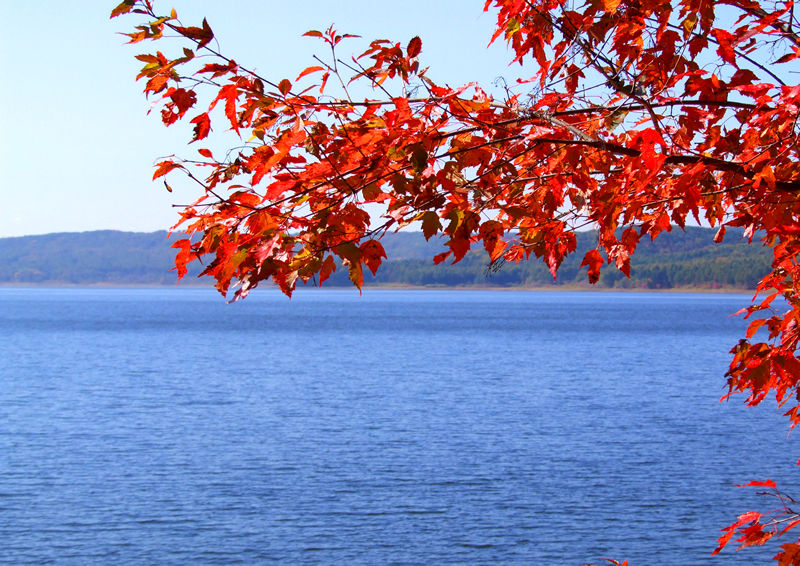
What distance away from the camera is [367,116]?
3.62 meters

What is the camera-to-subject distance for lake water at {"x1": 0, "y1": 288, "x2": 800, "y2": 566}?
18.0 metres

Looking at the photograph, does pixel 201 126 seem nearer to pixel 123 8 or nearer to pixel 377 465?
pixel 123 8

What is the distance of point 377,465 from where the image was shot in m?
24.9

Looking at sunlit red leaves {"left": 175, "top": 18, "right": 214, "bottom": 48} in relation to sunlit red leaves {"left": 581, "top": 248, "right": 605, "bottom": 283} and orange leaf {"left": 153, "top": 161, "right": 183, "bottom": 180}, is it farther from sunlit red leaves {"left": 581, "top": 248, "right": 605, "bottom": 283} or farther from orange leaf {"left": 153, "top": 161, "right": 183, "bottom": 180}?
sunlit red leaves {"left": 581, "top": 248, "right": 605, "bottom": 283}

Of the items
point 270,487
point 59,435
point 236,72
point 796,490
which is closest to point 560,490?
point 796,490

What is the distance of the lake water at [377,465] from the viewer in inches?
711

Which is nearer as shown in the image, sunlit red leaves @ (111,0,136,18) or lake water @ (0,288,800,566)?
sunlit red leaves @ (111,0,136,18)

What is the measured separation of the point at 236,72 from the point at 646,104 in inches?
66.9

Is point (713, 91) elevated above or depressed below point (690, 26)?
below

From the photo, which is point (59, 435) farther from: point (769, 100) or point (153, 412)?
point (769, 100)

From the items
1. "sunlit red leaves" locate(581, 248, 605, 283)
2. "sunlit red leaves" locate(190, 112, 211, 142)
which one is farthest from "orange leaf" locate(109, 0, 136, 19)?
"sunlit red leaves" locate(581, 248, 605, 283)

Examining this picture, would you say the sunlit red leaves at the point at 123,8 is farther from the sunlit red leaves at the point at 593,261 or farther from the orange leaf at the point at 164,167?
the sunlit red leaves at the point at 593,261

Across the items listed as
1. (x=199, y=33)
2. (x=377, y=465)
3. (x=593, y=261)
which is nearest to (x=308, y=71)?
(x=199, y=33)

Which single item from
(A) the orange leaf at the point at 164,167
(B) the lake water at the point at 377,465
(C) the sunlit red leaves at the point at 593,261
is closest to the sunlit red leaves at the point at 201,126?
(A) the orange leaf at the point at 164,167
